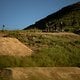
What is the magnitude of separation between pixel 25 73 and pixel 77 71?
373 centimetres

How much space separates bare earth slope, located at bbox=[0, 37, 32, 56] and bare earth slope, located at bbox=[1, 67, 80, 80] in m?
3.38

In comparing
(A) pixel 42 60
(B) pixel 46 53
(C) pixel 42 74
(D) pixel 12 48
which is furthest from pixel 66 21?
(C) pixel 42 74

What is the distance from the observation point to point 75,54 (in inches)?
799

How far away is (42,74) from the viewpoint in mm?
14883

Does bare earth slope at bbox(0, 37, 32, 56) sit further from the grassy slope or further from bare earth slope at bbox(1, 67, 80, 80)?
bare earth slope at bbox(1, 67, 80, 80)

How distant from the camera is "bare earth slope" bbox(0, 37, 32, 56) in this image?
1831 cm

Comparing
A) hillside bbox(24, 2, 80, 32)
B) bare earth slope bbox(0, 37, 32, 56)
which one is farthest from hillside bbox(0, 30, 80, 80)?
hillside bbox(24, 2, 80, 32)

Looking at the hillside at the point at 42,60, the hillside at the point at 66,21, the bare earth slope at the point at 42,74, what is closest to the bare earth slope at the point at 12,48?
the hillside at the point at 42,60

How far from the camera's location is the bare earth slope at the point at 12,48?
18312 millimetres

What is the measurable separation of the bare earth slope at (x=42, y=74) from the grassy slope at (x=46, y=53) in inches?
59.4

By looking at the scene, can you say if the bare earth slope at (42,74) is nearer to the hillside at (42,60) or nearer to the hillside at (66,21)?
the hillside at (42,60)

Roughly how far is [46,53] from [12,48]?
8.44 feet

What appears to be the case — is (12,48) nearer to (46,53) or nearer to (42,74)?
(46,53)

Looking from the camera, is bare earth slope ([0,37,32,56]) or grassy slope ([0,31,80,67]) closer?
grassy slope ([0,31,80,67])
